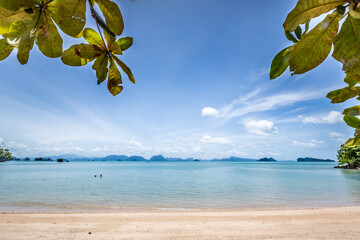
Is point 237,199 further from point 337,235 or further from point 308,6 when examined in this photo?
point 308,6

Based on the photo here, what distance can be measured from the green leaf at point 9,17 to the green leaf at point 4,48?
27 mm

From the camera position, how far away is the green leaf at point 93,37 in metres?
0.50

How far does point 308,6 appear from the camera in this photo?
32cm

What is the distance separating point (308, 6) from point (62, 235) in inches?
326

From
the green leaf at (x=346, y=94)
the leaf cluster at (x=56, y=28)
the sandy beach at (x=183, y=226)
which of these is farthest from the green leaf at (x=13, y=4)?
the sandy beach at (x=183, y=226)

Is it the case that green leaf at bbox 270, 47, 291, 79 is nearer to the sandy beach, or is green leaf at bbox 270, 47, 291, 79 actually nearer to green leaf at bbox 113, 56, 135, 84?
green leaf at bbox 113, 56, 135, 84

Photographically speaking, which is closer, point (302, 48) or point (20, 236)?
point (302, 48)

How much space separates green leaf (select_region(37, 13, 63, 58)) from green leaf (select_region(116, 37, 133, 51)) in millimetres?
141

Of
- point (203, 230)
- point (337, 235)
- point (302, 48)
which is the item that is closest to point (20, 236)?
point (203, 230)

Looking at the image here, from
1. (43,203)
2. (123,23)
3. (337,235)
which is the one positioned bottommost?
(43,203)

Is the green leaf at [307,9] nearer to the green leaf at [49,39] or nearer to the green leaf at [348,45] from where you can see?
the green leaf at [348,45]

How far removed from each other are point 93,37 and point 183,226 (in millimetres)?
7995

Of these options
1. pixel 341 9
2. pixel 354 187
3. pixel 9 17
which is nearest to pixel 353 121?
pixel 341 9

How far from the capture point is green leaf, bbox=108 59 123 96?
1.78ft
